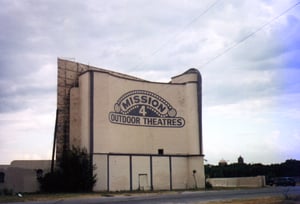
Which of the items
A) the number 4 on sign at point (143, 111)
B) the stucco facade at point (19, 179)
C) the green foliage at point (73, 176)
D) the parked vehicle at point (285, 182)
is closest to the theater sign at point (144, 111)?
the number 4 on sign at point (143, 111)

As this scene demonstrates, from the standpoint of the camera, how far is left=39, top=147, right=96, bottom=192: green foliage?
53.8 meters

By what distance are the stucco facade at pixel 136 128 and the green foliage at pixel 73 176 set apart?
1040 mm

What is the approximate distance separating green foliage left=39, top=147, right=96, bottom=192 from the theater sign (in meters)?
6.32

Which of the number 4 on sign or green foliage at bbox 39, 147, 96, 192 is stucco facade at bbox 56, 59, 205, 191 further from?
green foliage at bbox 39, 147, 96, 192

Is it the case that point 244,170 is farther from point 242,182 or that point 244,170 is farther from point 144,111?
point 144,111

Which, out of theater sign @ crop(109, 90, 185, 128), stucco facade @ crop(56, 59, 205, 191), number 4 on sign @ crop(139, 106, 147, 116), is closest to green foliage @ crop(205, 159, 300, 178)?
stucco facade @ crop(56, 59, 205, 191)

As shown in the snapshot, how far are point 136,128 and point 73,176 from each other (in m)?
10.8

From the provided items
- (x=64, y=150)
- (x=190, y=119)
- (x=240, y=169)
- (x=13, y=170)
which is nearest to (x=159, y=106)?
(x=190, y=119)

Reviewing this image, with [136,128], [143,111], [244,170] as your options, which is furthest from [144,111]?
[244,170]

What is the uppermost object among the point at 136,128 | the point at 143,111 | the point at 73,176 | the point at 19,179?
the point at 143,111

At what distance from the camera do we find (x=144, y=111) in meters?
61.5

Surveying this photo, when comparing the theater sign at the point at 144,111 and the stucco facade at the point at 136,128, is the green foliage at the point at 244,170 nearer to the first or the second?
the stucco facade at the point at 136,128

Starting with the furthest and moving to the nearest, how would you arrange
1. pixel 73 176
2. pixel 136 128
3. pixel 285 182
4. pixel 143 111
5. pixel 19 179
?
1. pixel 285 182
2. pixel 143 111
3. pixel 136 128
4. pixel 73 176
5. pixel 19 179

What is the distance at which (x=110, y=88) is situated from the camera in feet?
190
